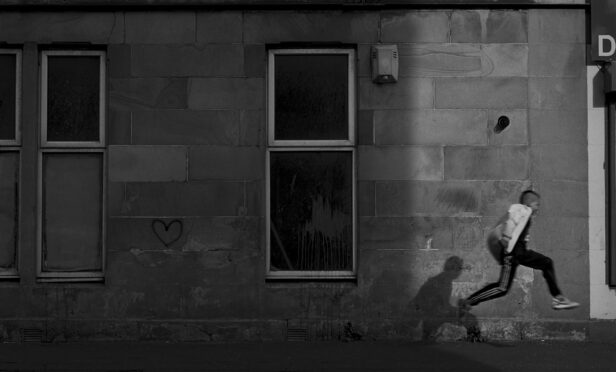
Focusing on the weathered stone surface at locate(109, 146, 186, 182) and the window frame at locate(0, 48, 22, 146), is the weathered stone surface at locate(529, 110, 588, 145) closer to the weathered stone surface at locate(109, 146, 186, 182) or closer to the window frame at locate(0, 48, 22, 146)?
the weathered stone surface at locate(109, 146, 186, 182)

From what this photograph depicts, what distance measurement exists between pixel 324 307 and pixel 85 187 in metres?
3.48

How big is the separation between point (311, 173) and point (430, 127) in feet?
5.42

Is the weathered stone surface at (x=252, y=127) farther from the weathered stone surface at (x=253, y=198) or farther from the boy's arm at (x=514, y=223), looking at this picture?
the boy's arm at (x=514, y=223)

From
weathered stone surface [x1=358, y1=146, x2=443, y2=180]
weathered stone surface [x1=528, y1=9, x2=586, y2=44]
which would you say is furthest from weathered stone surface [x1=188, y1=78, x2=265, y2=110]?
weathered stone surface [x1=528, y1=9, x2=586, y2=44]

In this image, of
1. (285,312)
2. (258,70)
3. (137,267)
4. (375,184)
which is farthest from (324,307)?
(258,70)

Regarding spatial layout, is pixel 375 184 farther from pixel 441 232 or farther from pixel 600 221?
pixel 600 221

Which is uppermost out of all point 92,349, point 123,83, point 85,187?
point 123,83

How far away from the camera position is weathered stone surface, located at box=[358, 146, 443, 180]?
11.6 metres

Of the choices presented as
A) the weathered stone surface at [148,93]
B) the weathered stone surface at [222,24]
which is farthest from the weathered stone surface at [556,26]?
the weathered stone surface at [148,93]

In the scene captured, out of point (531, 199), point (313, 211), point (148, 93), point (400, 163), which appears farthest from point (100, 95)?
point (531, 199)

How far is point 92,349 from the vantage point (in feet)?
35.5

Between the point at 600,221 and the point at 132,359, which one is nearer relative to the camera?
the point at 132,359

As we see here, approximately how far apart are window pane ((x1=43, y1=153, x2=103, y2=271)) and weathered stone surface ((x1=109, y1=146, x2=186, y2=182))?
0.31 m

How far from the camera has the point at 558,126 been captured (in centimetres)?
1161
